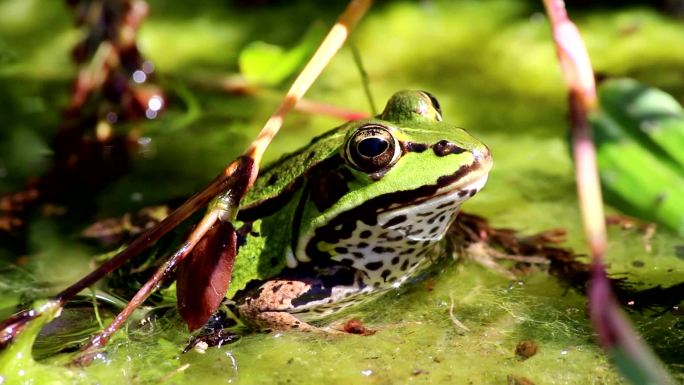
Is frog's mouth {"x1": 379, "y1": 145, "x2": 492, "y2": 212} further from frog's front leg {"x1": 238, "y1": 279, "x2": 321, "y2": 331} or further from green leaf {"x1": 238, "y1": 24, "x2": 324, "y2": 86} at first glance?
green leaf {"x1": 238, "y1": 24, "x2": 324, "y2": 86}

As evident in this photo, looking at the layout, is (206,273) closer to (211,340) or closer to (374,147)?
(211,340)

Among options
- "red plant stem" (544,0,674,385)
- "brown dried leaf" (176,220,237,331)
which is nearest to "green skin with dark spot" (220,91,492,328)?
"brown dried leaf" (176,220,237,331)

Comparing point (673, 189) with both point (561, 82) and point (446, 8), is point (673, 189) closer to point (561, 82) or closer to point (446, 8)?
point (561, 82)

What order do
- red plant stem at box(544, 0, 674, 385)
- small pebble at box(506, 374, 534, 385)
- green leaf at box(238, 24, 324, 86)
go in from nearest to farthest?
red plant stem at box(544, 0, 674, 385) → small pebble at box(506, 374, 534, 385) → green leaf at box(238, 24, 324, 86)

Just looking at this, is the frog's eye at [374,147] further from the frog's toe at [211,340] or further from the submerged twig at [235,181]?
the frog's toe at [211,340]

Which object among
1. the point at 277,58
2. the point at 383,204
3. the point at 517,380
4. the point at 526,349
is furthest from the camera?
the point at 277,58

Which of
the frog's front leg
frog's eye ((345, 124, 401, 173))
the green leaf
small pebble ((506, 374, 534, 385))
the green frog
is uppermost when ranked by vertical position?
the green leaf

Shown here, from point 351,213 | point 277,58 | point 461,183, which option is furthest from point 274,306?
point 277,58

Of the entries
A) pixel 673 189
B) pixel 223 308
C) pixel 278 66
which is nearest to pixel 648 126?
pixel 673 189
